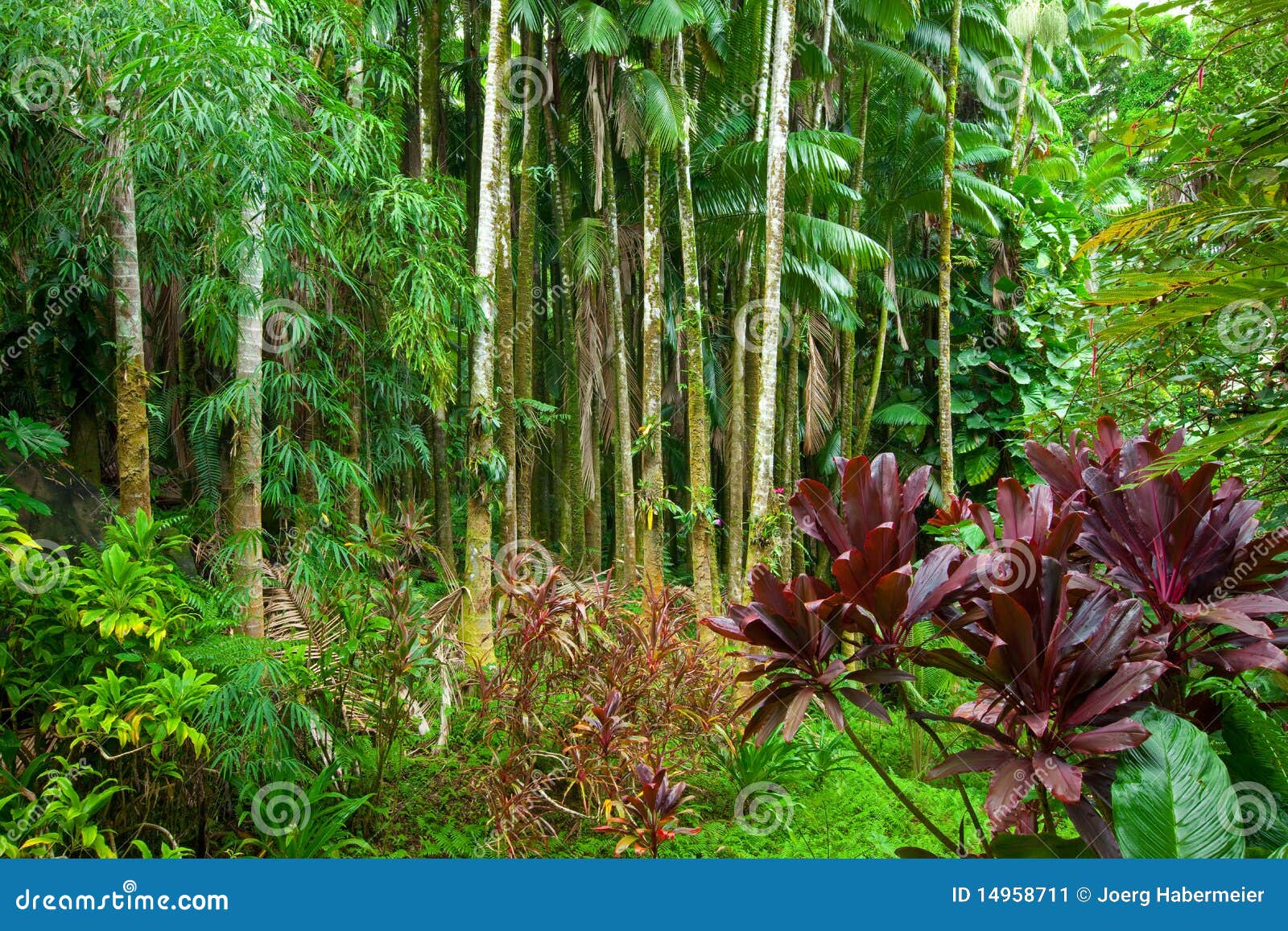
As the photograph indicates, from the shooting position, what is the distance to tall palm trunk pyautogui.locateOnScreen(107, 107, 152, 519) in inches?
114

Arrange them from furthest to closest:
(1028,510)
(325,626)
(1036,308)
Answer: (1036,308) → (325,626) → (1028,510)

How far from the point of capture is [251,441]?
314 centimetres

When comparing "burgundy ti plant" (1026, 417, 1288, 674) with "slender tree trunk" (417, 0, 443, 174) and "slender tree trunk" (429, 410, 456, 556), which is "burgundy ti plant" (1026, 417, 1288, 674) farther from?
"slender tree trunk" (429, 410, 456, 556)

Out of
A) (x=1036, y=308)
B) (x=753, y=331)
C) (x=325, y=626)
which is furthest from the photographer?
(x=1036, y=308)

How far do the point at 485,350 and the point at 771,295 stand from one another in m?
1.50

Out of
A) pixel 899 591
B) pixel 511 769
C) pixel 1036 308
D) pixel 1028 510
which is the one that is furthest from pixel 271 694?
pixel 1036 308

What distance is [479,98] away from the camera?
617 centimetres

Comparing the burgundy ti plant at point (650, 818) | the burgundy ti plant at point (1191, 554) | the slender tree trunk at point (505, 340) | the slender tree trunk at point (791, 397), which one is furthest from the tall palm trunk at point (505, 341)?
the burgundy ti plant at point (1191, 554)

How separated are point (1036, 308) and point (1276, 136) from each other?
20.5 feet

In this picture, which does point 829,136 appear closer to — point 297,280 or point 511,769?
point 297,280

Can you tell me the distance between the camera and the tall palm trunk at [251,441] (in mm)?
3064

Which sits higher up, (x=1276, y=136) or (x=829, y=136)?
(x=829, y=136)

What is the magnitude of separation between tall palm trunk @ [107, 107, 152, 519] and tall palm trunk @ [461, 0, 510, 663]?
57.2 inches

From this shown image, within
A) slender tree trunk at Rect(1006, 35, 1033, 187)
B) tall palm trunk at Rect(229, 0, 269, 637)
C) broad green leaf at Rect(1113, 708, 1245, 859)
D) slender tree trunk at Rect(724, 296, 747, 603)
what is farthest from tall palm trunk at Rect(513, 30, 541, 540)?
slender tree trunk at Rect(1006, 35, 1033, 187)
